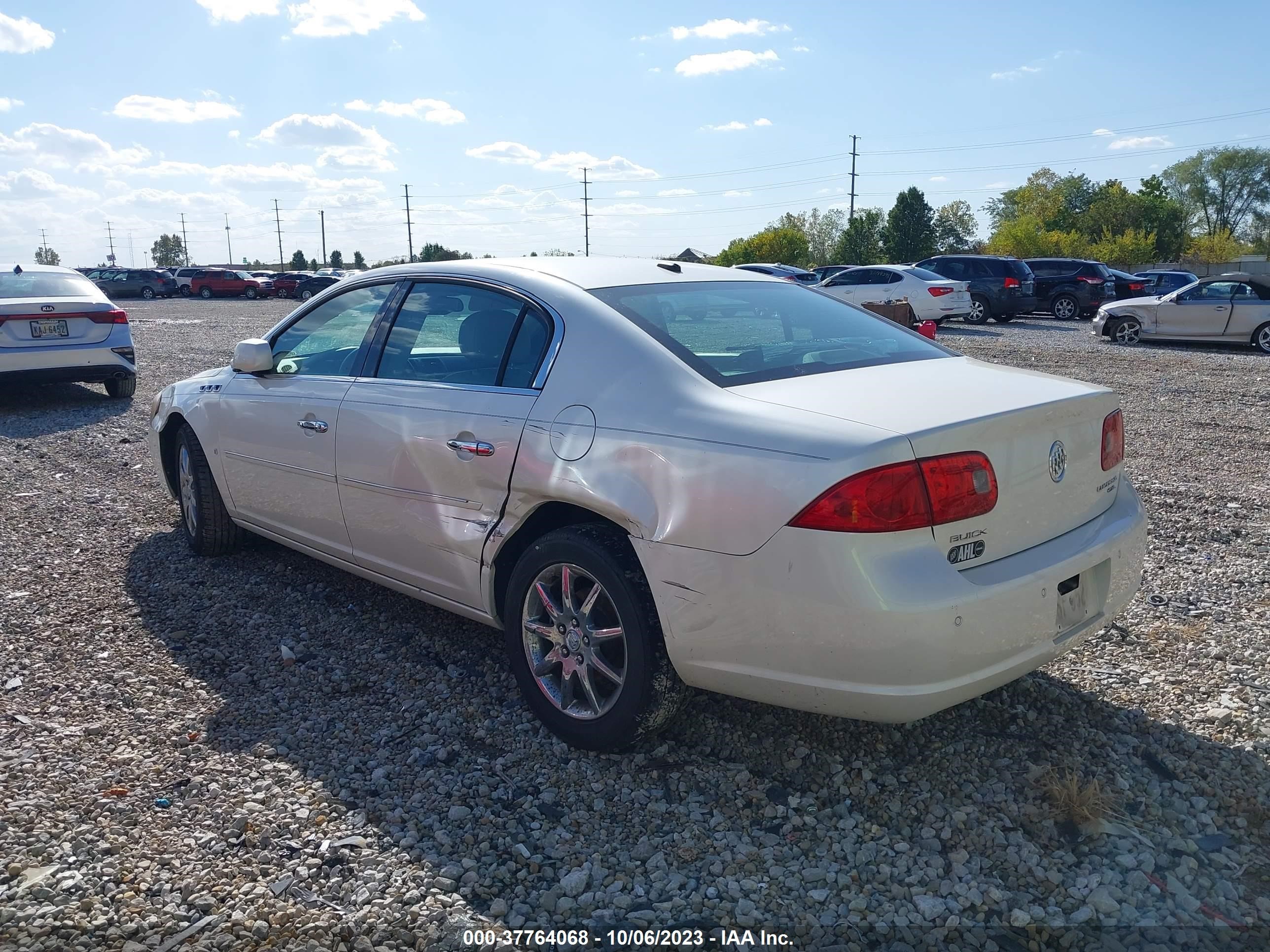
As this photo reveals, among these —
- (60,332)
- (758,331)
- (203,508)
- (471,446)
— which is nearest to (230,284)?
(60,332)

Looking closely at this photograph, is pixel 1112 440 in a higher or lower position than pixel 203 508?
higher

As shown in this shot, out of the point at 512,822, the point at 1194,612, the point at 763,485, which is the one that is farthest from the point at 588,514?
the point at 1194,612

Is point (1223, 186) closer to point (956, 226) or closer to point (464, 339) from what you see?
point (956, 226)

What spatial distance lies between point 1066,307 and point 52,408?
23297mm

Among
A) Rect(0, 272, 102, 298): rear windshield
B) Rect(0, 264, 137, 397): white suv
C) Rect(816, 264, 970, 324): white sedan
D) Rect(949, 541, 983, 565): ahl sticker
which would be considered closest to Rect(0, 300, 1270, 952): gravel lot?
Rect(949, 541, 983, 565): ahl sticker

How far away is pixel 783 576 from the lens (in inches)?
104

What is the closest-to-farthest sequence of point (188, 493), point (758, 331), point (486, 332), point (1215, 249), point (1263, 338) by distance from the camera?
point (758, 331) < point (486, 332) < point (188, 493) < point (1263, 338) < point (1215, 249)

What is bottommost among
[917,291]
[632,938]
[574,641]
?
[632,938]

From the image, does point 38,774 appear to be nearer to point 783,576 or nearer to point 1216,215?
point 783,576

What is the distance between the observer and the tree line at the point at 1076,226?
65.8 meters

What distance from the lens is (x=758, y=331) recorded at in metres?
3.55

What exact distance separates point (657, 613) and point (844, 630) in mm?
600

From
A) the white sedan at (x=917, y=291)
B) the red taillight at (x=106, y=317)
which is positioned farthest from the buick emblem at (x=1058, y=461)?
the white sedan at (x=917, y=291)

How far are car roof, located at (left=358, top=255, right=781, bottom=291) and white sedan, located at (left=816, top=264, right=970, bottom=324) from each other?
58.2ft
